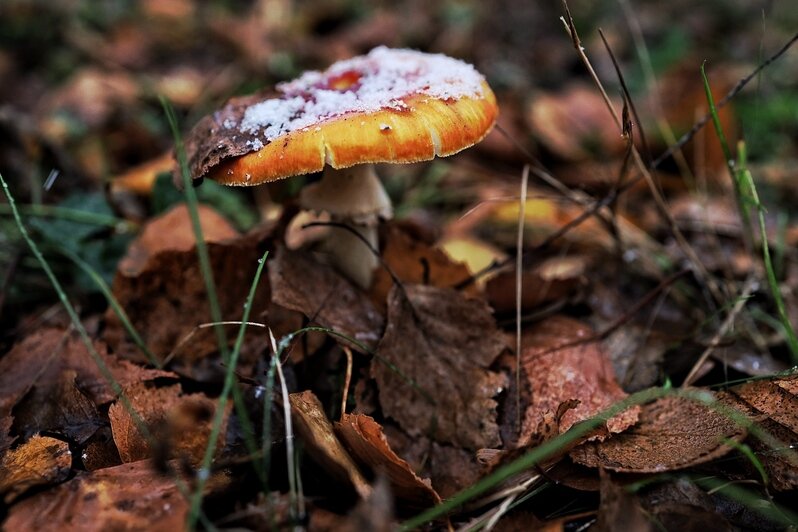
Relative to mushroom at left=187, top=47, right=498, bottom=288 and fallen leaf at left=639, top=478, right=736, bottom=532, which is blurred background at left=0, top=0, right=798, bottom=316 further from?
fallen leaf at left=639, top=478, right=736, bottom=532

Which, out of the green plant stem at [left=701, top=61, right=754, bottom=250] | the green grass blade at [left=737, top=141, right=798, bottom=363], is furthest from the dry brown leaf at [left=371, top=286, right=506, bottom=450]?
the green plant stem at [left=701, top=61, right=754, bottom=250]

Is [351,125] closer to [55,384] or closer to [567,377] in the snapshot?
[567,377]

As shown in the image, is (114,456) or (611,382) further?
(611,382)

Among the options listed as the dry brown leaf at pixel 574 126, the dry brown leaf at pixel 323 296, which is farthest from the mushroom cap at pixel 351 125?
the dry brown leaf at pixel 574 126

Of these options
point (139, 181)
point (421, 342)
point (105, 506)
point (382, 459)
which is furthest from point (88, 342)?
point (139, 181)

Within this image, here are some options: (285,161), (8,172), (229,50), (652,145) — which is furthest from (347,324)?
(229,50)

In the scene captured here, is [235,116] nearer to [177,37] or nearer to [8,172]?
[8,172]

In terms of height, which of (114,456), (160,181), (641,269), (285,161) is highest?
(285,161)

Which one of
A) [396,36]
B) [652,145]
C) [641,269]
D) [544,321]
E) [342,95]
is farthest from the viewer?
[396,36]
